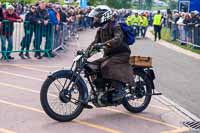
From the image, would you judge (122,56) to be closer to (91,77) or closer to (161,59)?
(91,77)

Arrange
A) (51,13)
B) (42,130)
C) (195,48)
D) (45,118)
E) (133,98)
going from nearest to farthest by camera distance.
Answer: (42,130) < (45,118) < (133,98) < (51,13) < (195,48)

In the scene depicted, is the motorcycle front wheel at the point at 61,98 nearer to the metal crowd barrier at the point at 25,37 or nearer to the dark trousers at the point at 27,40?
the metal crowd barrier at the point at 25,37

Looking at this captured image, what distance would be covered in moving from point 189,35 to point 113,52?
16464 mm

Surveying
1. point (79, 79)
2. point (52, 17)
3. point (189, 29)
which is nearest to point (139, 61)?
point (79, 79)

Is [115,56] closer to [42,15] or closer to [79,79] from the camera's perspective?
[79,79]

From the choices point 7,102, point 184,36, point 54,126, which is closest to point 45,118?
point 54,126

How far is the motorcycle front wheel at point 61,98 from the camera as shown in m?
7.47

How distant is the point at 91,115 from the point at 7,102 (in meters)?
1.59

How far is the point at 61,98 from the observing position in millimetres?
7621

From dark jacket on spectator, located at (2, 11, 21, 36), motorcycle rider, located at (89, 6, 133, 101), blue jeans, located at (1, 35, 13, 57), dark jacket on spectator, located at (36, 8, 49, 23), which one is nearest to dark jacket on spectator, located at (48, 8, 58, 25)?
dark jacket on spectator, located at (36, 8, 49, 23)

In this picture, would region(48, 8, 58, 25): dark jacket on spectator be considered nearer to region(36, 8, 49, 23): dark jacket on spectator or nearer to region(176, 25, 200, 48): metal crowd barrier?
region(36, 8, 49, 23): dark jacket on spectator

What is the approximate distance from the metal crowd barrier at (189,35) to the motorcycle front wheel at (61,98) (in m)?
15.1

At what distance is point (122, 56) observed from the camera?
8078mm

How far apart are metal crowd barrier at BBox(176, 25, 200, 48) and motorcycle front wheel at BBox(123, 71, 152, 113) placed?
13974 mm
